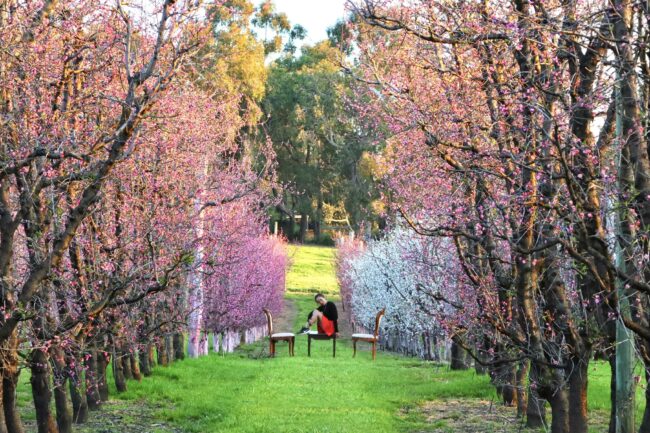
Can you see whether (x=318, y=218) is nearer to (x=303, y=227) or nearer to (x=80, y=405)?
(x=303, y=227)

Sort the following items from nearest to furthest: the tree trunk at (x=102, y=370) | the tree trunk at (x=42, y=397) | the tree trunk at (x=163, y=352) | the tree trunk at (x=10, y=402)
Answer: the tree trunk at (x=10, y=402)
the tree trunk at (x=42, y=397)
the tree trunk at (x=102, y=370)
the tree trunk at (x=163, y=352)

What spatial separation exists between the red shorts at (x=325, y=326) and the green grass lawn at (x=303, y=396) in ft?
12.6

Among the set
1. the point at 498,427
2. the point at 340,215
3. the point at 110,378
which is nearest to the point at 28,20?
the point at 498,427

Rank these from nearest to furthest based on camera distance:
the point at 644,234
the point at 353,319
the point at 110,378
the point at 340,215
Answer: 1. the point at 644,234
2. the point at 110,378
3. the point at 353,319
4. the point at 340,215

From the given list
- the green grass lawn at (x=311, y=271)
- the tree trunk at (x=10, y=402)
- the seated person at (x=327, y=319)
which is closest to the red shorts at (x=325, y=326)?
the seated person at (x=327, y=319)

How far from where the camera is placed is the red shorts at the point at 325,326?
2998cm

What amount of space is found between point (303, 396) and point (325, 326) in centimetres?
1284

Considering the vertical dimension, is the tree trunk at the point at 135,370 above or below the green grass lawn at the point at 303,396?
above

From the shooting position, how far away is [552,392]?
1059 centimetres

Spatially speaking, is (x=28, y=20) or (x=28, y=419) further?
(x=28, y=419)

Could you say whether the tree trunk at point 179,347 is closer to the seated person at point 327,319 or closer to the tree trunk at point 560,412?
the seated person at point 327,319

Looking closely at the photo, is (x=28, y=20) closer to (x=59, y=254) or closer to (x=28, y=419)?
(x=59, y=254)

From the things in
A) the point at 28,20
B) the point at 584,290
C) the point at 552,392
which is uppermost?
the point at 28,20

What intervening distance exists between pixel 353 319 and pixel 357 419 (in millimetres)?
35369
